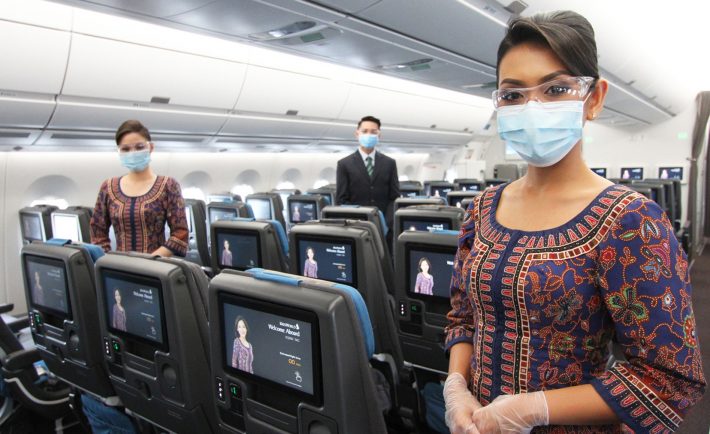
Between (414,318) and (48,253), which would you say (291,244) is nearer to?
(414,318)

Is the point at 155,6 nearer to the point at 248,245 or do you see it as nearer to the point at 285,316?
the point at 248,245

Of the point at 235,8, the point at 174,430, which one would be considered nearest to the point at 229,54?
the point at 235,8

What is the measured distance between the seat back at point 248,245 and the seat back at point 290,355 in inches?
60.7

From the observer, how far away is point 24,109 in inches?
176

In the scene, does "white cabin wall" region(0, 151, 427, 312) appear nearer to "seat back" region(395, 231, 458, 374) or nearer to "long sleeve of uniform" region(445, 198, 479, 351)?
"seat back" region(395, 231, 458, 374)

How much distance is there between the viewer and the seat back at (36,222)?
5.41 m

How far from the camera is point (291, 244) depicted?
117 inches

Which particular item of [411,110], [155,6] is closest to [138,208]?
[155,6]

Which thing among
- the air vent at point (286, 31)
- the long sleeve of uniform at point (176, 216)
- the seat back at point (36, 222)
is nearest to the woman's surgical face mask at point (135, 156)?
the long sleeve of uniform at point (176, 216)

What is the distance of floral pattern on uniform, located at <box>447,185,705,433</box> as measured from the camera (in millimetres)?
951

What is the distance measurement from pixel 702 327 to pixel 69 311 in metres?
6.73

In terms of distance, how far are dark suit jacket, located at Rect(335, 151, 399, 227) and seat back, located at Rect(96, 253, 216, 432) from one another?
3216 mm

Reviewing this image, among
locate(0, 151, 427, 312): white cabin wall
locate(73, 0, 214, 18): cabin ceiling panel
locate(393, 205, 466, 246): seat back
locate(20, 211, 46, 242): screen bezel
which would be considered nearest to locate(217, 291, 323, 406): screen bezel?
locate(393, 205, 466, 246): seat back

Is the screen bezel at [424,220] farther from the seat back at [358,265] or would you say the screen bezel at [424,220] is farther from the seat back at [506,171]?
the seat back at [506,171]
